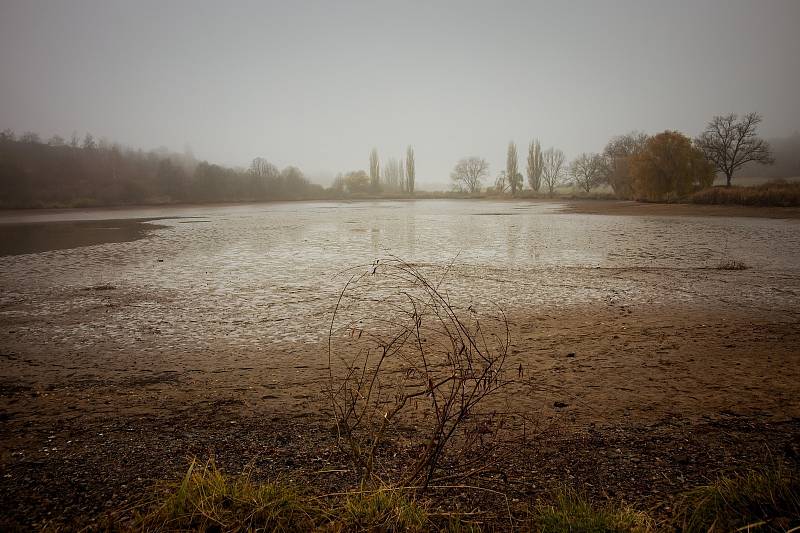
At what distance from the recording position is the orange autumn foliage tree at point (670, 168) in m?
46.5

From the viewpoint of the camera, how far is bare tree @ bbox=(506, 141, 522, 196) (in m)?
95.2

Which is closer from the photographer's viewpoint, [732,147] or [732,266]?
[732,266]

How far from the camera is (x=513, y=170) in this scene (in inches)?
3762

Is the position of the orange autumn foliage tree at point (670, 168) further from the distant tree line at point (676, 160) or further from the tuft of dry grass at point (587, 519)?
the tuft of dry grass at point (587, 519)

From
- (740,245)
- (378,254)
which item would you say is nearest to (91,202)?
(378,254)

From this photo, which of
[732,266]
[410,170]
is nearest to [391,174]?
[410,170]

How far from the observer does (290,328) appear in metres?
6.18

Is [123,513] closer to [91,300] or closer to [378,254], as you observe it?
[91,300]

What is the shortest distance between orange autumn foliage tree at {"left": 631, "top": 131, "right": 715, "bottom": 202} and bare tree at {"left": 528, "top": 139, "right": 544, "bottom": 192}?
47093 millimetres

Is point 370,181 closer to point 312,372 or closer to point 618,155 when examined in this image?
point 618,155

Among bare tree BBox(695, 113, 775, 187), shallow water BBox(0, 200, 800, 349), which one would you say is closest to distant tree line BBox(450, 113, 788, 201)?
bare tree BBox(695, 113, 775, 187)

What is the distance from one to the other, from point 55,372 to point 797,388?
7.70 meters

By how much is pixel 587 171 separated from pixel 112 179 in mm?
89992

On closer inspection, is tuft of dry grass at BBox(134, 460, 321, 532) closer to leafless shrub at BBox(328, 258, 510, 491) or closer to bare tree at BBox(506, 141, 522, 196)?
leafless shrub at BBox(328, 258, 510, 491)
